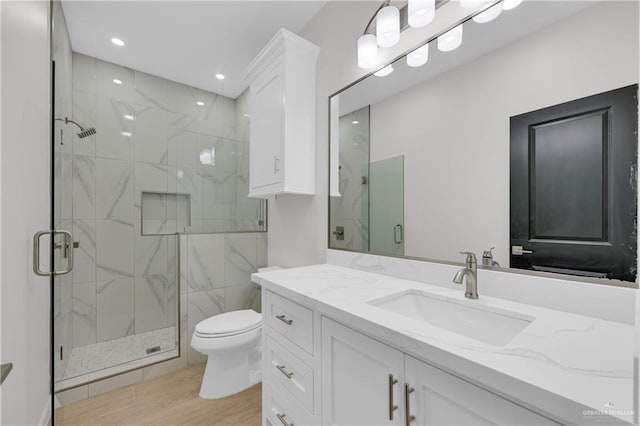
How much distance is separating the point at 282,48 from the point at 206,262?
1.74 meters

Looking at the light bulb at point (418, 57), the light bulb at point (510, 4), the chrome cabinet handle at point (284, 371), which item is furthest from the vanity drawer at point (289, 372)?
the light bulb at point (510, 4)

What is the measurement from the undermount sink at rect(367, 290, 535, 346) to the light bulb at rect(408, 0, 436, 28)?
1.12 meters

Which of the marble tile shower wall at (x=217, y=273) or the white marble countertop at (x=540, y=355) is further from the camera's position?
the marble tile shower wall at (x=217, y=273)

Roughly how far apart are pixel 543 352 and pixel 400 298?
1.73 feet

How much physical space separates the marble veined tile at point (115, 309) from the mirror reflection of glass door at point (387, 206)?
2372mm

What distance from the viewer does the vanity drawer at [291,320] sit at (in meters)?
1.02

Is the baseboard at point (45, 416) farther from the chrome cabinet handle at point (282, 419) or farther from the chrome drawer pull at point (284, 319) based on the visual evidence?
the chrome drawer pull at point (284, 319)

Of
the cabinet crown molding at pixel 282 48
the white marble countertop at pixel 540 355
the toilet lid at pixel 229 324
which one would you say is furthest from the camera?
the toilet lid at pixel 229 324

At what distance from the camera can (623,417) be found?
15.1 inches

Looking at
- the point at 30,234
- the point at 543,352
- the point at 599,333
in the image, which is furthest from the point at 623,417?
the point at 30,234

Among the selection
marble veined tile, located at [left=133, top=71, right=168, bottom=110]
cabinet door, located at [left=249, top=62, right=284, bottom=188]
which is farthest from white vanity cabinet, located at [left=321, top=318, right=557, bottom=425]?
marble veined tile, located at [left=133, top=71, right=168, bottom=110]

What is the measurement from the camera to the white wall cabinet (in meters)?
1.74

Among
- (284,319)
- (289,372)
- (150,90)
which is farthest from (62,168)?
(289,372)

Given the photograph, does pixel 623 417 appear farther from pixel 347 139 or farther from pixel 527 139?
pixel 347 139
